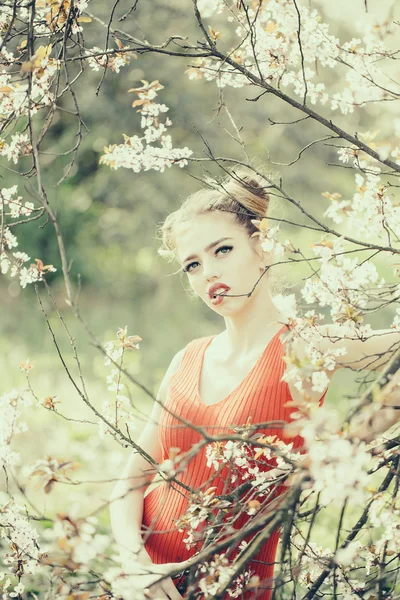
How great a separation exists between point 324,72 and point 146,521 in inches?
333

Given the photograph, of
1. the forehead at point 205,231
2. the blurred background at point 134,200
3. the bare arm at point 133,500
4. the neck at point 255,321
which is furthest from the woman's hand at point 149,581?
the blurred background at point 134,200

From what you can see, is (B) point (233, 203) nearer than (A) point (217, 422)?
No

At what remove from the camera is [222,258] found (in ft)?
5.98

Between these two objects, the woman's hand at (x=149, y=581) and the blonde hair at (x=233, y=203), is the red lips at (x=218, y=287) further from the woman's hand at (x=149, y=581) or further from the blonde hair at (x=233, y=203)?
the woman's hand at (x=149, y=581)

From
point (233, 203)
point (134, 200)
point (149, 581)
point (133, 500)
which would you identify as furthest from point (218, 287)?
point (134, 200)

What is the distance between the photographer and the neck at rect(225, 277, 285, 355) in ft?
6.10

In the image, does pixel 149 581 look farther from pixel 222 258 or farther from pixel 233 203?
pixel 233 203

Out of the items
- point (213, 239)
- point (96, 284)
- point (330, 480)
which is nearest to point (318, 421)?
point (330, 480)

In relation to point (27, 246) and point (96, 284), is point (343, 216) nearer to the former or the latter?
point (27, 246)

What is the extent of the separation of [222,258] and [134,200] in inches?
303

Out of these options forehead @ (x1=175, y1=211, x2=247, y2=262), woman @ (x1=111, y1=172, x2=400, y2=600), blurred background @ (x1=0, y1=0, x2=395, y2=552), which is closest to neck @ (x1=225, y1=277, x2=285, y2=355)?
woman @ (x1=111, y1=172, x2=400, y2=600)

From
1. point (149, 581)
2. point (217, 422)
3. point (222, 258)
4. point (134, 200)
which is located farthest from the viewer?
point (134, 200)

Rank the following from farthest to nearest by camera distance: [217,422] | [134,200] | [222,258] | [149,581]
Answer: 1. [134,200]
2. [222,258]
3. [217,422]
4. [149,581]

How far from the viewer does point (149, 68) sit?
8.23m
